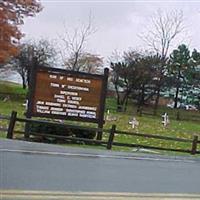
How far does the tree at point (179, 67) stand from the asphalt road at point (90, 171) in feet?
188

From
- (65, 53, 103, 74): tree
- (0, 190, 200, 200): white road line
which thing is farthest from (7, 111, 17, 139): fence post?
(65, 53, 103, 74): tree

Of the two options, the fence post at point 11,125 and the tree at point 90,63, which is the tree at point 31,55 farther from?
the fence post at point 11,125

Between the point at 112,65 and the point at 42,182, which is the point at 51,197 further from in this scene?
the point at 112,65

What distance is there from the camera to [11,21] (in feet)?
146

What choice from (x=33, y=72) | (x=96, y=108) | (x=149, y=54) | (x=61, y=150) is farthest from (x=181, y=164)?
(x=149, y=54)

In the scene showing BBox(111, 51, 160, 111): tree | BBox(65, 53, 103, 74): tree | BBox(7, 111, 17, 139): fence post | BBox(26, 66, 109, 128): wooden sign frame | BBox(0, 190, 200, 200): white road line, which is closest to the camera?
BBox(0, 190, 200, 200): white road line

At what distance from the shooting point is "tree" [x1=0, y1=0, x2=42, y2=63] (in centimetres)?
4312

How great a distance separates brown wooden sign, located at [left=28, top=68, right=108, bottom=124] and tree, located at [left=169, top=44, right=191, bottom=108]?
5201 centimetres

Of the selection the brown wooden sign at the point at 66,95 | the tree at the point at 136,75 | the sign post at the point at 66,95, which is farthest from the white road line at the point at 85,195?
the tree at the point at 136,75

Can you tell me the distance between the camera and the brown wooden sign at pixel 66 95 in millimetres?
19938

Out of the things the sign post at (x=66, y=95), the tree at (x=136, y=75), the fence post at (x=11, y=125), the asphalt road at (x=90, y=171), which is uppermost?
the tree at (x=136, y=75)

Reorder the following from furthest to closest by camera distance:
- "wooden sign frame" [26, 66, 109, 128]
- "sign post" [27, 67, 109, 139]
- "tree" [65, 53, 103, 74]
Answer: "tree" [65, 53, 103, 74], "sign post" [27, 67, 109, 139], "wooden sign frame" [26, 66, 109, 128]

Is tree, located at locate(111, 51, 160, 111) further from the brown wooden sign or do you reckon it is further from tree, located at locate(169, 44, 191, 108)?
the brown wooden sign

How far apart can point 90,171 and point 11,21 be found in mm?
35024
